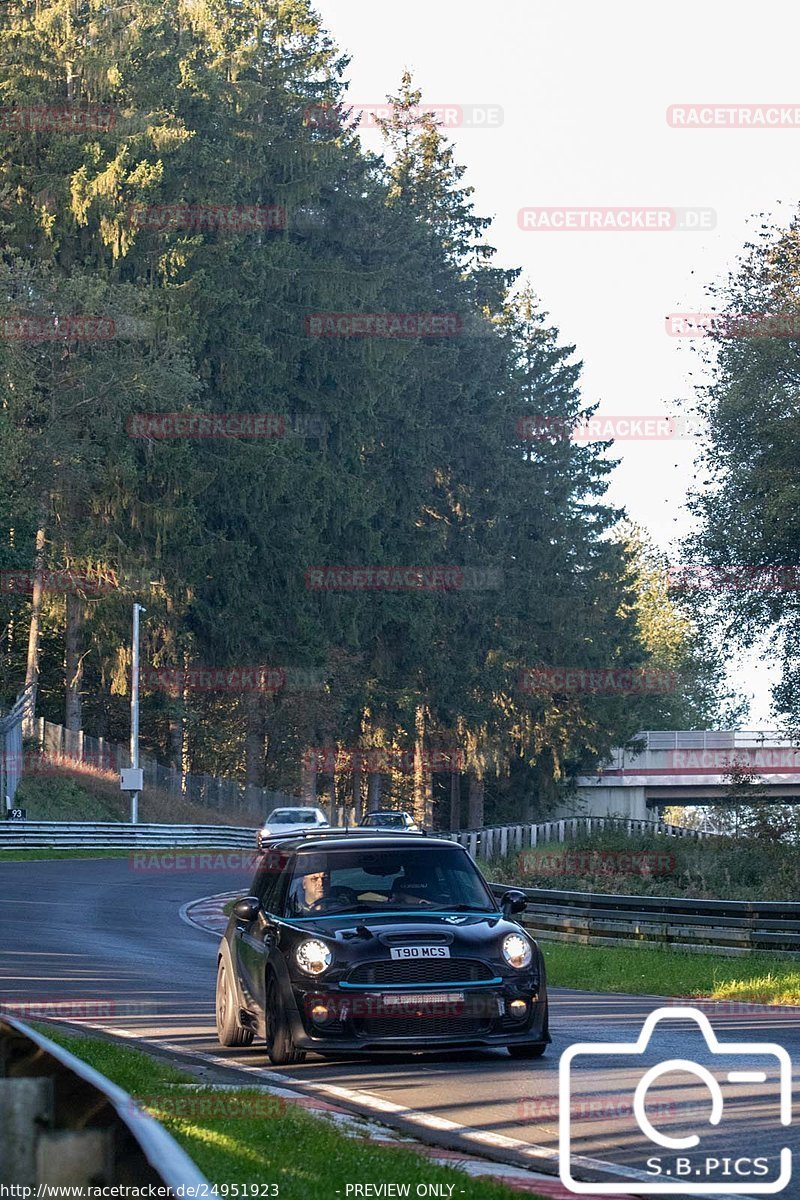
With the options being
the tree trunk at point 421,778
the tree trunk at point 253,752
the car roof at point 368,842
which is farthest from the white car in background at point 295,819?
the car roof at point 368,842

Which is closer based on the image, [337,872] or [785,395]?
[337,872]

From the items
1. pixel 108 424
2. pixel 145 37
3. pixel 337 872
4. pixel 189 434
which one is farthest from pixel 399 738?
pixel 337 872

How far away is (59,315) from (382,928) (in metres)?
46.9

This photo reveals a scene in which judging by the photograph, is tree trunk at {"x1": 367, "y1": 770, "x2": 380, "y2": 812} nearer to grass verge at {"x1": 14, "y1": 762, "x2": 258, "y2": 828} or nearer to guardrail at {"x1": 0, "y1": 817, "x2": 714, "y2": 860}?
grass verge at {"x1": 14, "y1": 762, "x2": 258, "y2": 828}

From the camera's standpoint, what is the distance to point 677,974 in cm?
2156

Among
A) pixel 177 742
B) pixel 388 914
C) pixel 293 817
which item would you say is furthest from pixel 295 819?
pixel 388 914

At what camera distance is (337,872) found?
46.0ft

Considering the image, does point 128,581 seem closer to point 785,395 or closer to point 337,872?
point 785,395
